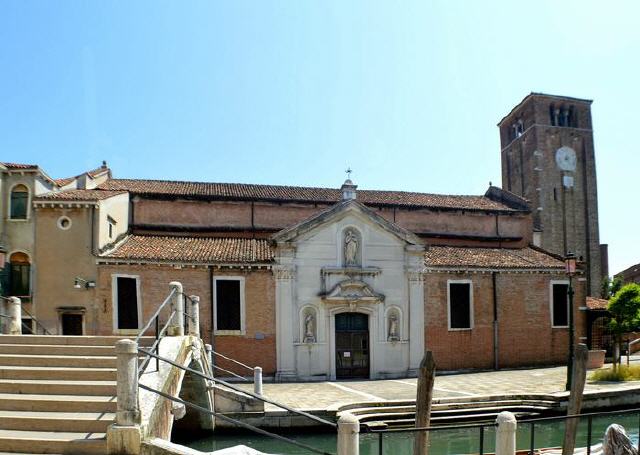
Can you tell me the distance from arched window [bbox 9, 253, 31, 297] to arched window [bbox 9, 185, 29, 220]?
1.49m

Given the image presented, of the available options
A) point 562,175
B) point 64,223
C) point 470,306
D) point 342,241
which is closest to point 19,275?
point 64,223

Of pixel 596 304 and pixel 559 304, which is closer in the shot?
pixel 559 304

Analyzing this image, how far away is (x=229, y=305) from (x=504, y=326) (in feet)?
41.7

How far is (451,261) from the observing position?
82.9ft

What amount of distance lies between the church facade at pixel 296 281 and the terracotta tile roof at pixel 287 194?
0.16 m

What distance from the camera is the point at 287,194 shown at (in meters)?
28.6

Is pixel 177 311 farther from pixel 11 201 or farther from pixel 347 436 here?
pixel 11 201

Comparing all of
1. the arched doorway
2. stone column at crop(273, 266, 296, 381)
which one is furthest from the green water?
the arched doorway

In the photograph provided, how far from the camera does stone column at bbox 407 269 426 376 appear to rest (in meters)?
23.7

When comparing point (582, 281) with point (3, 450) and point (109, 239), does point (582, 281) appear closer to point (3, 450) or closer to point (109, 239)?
point (109, 239)

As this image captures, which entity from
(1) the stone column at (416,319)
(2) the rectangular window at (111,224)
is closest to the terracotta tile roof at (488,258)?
(1) the stone column at (416,319)

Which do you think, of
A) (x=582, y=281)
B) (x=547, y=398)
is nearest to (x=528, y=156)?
(x=582, y=281)

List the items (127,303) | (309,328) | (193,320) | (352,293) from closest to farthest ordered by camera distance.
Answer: (193,320), (127,303), (309,328), (352,293)

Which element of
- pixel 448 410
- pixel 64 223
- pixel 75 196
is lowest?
pixel 448 410
